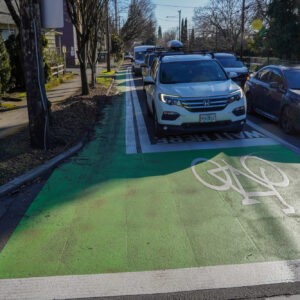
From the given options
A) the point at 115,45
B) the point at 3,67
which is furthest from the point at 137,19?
the point at 3,67

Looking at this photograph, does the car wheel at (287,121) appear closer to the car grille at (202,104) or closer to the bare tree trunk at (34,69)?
the car grille at (202,104)

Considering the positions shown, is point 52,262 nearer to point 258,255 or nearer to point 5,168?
point 258,255

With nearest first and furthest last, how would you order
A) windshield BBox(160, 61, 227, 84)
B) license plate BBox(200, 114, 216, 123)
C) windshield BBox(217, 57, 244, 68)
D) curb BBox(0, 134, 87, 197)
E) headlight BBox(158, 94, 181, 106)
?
curb BBox(0, 134, 87, 197), license plate BBox(200, 114, 216, 123), headlight BBox(158, 94, 181, 106), windshield BBox(160, 61, 227, 84), windshield BBox(217, 57, 244, 68)

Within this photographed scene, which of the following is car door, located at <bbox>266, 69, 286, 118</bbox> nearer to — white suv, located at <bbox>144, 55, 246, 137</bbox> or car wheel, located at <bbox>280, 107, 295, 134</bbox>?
car wheel, located at <bbox>280, 107, 295, 134</bbox>

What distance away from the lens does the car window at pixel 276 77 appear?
9.40 metres

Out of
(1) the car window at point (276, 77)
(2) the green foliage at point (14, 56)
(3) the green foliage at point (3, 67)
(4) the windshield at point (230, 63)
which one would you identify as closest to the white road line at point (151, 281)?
(1) the car window at point (276, 77)

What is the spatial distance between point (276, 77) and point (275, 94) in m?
0.58

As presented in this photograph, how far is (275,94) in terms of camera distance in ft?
30.9

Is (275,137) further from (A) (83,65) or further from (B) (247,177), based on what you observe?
(A) (83,65)

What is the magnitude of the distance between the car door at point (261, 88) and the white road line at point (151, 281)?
732 centimetres

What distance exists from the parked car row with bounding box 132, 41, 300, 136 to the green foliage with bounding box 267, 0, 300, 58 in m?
27.1

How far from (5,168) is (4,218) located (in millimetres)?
1745

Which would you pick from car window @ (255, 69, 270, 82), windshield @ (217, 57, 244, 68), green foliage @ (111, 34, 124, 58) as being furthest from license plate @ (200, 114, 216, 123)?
green foliage @ (111, 34, 124, 58)

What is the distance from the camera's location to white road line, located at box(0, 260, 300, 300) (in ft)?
10.7
